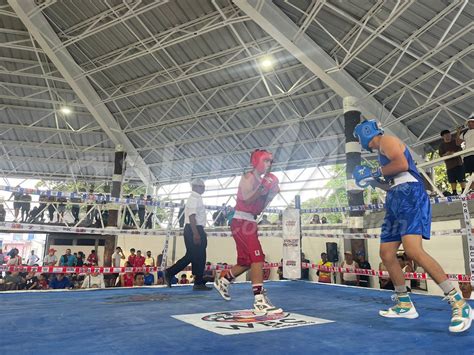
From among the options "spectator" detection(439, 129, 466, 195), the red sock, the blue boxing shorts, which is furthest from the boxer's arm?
Answer: "spectator" detection(439, 129, 466, 195)

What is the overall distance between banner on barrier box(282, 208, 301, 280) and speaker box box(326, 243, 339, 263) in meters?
4.63

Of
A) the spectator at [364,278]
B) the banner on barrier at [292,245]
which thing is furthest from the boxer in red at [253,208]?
the spectator at [364,278]

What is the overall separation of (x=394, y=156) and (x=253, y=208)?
1.28 metres

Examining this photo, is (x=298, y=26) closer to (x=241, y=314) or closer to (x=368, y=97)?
(x=368, y=97)

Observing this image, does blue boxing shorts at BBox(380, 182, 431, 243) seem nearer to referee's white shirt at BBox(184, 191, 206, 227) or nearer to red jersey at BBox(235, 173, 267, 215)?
red jersey at BBox(235, 173, 267, 215)

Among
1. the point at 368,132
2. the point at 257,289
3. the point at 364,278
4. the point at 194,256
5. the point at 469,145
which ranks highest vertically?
the point at 469,145

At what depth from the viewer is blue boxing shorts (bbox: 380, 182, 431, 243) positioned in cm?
262

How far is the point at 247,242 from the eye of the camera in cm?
318

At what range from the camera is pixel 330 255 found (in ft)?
35.0

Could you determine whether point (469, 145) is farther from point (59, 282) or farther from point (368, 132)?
point (59, 282)

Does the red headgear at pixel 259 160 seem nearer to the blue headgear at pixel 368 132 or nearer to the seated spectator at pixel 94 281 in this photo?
the blue headgear at pixel 368 132

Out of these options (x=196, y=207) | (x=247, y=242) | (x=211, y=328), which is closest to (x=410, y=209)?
(x=247, y=242)

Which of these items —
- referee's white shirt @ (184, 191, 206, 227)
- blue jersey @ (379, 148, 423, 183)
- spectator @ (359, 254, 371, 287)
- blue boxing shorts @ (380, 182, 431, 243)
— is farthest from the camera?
spectator @ (359, 254, 371, 287)

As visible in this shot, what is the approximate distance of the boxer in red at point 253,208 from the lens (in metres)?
3.10
